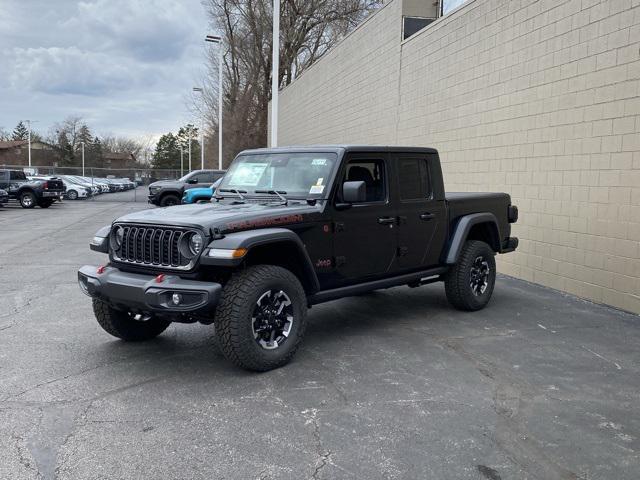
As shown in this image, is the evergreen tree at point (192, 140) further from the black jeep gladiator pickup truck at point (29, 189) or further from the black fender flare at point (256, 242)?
the black fender flare at point (256, 242)

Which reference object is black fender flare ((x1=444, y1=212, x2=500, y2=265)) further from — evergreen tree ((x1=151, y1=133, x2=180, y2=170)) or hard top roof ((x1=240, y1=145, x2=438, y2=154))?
evergreen tree ((x1=151, y1=133, x2=180, y2=170))

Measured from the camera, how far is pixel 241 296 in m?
4.79

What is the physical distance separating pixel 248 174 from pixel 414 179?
180cm

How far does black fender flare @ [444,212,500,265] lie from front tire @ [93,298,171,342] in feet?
10.4

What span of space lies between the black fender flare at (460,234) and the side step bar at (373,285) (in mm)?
182

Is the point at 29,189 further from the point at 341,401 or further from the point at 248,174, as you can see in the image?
the point at 341,401

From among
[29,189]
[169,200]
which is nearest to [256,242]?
[169,200]

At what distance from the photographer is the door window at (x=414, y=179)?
6.59 m

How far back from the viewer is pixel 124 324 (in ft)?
18.9

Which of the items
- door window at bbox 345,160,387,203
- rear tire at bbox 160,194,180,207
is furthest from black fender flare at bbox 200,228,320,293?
rear tire at bbox 160,194,180,207

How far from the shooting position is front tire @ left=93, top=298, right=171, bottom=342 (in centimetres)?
567

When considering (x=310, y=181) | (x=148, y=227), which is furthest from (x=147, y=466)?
(x=310, y=181)

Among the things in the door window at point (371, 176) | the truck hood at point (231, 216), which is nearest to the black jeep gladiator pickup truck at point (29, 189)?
the truck hood at point (231, 216)

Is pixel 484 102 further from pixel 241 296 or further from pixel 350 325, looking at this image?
pixel 241 296
